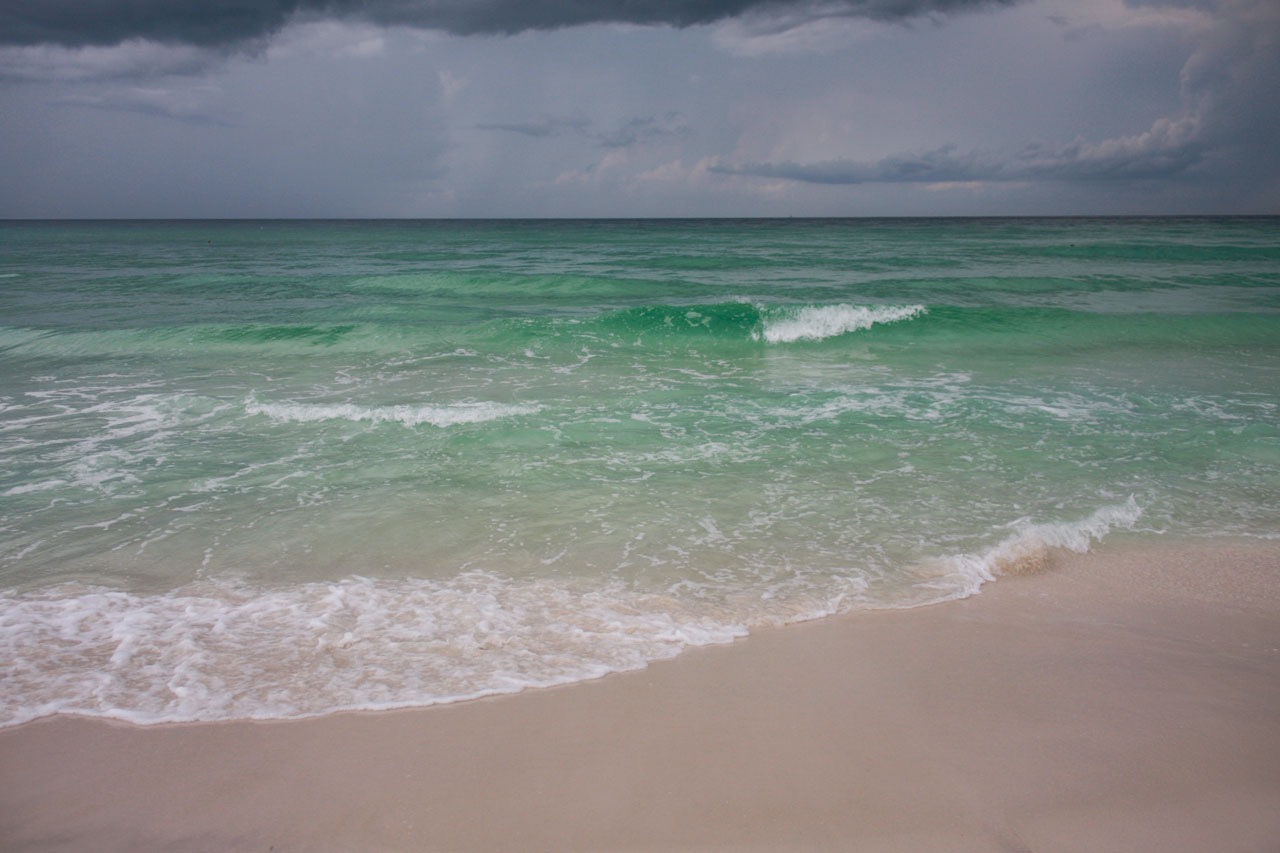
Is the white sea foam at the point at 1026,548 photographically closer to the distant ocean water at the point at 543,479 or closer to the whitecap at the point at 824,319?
the distant ocean water at the point at 543,479

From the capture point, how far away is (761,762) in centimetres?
330

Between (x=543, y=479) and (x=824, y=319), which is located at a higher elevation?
(x=824, y=319)

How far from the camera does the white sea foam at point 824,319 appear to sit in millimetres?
17484

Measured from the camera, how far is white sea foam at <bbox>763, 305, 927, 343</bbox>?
57.4 ft

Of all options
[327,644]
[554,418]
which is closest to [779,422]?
[554,418]

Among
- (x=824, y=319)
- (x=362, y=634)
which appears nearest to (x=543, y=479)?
(x=362, y=634)

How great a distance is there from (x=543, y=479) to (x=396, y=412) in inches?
144

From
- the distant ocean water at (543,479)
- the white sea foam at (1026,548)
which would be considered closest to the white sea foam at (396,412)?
the distant ocean water at (543,479)

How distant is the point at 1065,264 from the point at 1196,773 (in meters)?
33.8

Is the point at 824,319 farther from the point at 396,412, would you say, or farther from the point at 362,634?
the point at 362,634

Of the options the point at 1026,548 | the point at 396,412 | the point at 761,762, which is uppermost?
the point at 396,412

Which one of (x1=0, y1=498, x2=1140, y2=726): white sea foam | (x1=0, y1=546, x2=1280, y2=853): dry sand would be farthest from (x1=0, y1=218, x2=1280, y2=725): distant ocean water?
(x1=0, y1=546, x2=1280, y2=853): dry sand

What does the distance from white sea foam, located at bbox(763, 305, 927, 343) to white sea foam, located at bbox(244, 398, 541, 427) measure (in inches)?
331

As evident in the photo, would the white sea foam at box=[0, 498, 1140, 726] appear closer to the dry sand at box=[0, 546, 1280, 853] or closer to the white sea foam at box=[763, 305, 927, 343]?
the dry sand at box=[0, 546, 1280, 853]
